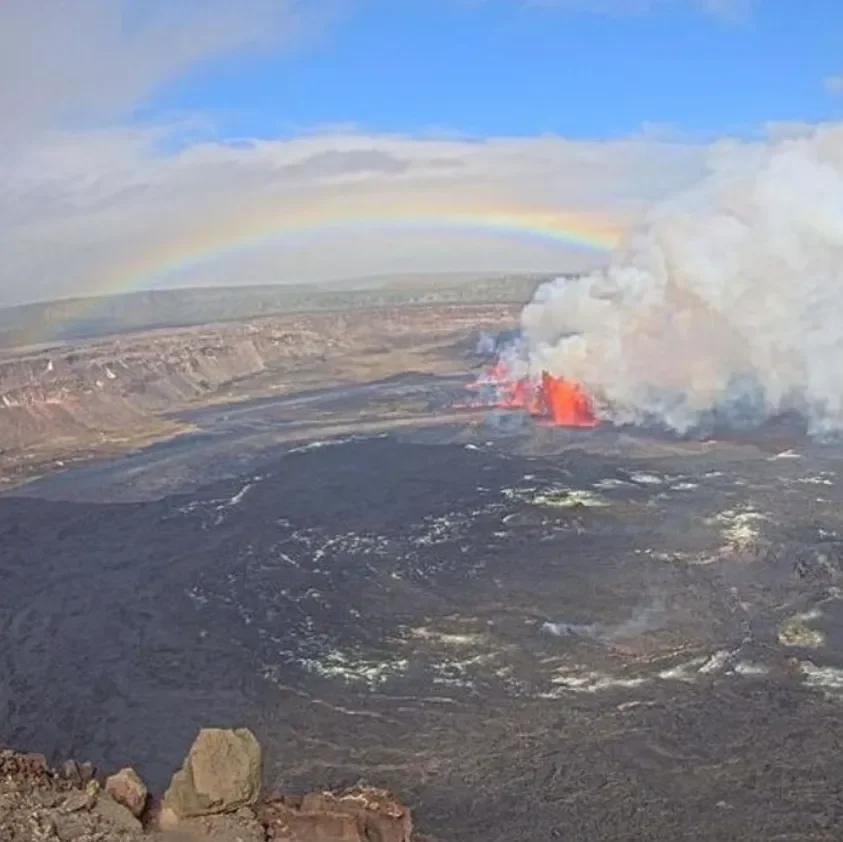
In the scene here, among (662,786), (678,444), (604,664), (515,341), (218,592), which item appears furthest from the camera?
(515,341)

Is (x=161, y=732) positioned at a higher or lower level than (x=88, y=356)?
lower

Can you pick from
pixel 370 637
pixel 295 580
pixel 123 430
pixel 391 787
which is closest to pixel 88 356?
pixel 123 430

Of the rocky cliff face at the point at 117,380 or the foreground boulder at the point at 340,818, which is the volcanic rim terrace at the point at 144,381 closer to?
the rocky cliff face at the point at 117,380

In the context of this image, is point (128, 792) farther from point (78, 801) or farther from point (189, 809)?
point (189, 809)

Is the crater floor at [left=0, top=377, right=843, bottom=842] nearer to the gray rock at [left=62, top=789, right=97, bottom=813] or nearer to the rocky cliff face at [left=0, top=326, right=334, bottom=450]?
the gray rock at [left=62, top=789, right=97, bottom=813]

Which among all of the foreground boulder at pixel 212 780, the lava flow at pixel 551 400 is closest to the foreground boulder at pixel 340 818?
the foreground boulder at pixel 212 780

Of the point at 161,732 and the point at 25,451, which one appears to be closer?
the point at 161,732

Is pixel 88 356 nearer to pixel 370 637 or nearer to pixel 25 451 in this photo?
pixel 25 451
